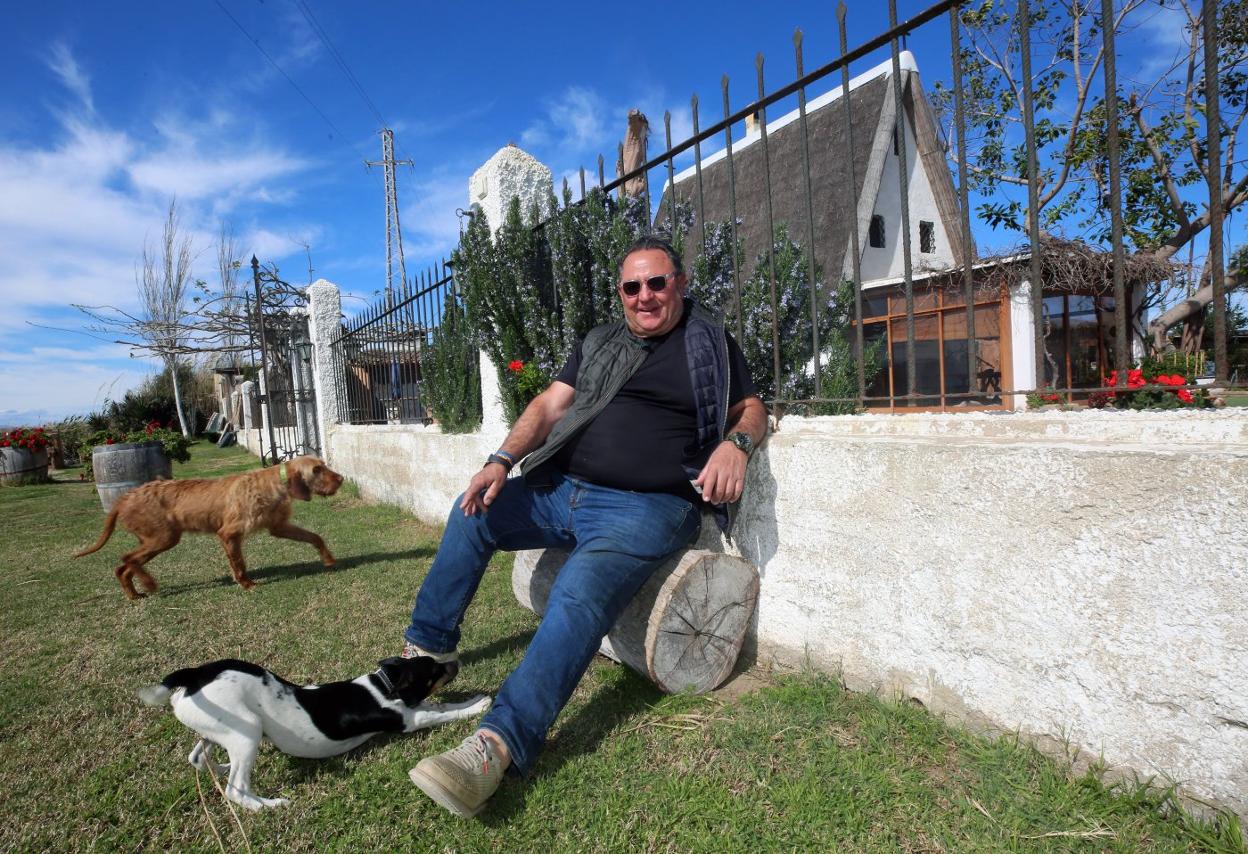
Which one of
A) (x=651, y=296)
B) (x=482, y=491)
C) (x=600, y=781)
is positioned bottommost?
(x=600, y=781)

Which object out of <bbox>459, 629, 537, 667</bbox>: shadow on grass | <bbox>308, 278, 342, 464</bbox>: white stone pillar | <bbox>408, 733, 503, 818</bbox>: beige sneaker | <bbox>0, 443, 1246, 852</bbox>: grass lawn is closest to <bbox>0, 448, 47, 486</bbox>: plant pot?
<bbox>308, 278, 342, 464</bbox>: white stone pillar

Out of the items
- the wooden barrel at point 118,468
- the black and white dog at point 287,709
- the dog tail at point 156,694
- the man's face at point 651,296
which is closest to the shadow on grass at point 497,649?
the black and white dog at point 287,709

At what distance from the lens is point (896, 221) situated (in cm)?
1323

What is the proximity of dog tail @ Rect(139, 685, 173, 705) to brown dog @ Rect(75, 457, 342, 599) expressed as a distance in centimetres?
278

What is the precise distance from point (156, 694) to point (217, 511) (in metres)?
3.15

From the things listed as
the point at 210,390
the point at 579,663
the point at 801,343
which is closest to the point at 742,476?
the point at 579,663

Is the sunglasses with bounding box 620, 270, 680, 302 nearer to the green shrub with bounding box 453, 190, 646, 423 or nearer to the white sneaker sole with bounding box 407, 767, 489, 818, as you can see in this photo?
the green shrub with bounding box 453, 190, 646, 423

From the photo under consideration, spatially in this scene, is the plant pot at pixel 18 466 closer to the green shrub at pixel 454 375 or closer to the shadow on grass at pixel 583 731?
the green shrub at pixel 454 375

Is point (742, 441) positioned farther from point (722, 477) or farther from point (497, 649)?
point (497, 649)

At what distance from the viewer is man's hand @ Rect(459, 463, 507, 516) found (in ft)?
8.27

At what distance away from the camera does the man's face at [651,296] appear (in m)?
2.61

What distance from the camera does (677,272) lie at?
2668 mm

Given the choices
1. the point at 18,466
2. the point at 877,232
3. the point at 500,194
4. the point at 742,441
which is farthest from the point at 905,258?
the point at 18,466

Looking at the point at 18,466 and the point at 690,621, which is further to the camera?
the point at 18,466
